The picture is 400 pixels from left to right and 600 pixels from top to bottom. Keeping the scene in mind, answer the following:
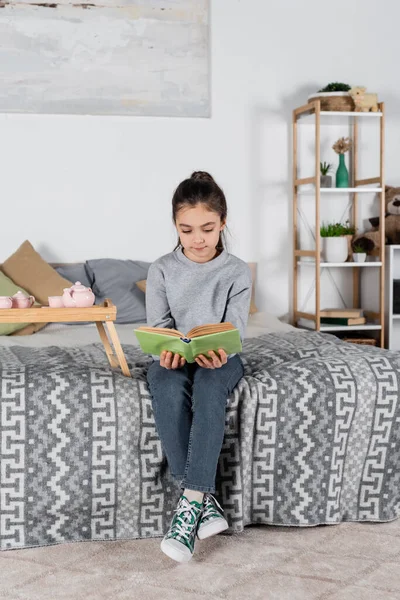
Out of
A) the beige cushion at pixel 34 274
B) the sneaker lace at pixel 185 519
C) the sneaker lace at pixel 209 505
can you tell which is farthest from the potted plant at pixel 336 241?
the sneaker lace at pixel 185 519

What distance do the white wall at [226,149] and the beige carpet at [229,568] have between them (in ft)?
7.04

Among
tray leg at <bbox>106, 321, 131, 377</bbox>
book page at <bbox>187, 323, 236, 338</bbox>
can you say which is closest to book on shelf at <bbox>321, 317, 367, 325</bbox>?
tray leg at <bbox>106, 321, 131, 377</bbox>

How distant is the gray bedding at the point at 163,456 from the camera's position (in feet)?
6.95

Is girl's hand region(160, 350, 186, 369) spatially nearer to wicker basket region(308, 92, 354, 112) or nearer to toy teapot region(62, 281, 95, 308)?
toy teapot region(62, 281, 95, 308)

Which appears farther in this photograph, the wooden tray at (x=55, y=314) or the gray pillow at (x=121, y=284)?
the gray pillow at (x=121, y=284)

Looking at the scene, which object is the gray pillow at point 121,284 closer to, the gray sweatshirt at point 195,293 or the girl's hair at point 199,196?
the gray sweatshirt at point 195,293

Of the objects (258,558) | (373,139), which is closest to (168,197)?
(373,139)

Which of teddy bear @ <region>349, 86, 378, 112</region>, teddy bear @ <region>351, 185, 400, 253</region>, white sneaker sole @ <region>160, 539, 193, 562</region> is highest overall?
teddy bear @ <region>349, 86, 378, 112</region>

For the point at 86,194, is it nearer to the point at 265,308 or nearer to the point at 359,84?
the point at 265,308

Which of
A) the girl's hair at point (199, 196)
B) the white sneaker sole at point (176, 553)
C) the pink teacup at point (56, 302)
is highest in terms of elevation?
the girl's hair at point (199, 196)

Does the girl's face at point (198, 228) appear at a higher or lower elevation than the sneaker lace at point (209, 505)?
higher

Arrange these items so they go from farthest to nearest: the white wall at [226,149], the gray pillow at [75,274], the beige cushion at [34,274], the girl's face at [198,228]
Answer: the white wall at [226,149]
the gray pillow at [75,274]
the beige cushion at [34,274]
the girl's face at [198,228]

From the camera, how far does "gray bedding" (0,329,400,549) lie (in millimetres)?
2117

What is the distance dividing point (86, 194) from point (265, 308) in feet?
3.74
